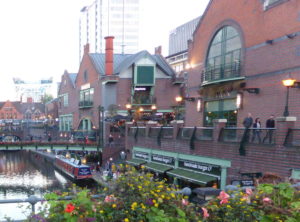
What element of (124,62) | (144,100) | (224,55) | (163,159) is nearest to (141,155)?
(163,159)

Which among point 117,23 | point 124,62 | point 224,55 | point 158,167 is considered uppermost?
point 117,23

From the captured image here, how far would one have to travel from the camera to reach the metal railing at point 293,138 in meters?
12.5

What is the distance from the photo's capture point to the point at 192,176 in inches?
719

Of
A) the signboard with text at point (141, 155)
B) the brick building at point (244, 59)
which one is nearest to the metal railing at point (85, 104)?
the signboard with text at point (141, 155)

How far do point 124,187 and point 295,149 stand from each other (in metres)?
10.8

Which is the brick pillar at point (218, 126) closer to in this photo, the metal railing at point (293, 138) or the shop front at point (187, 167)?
the shop front at point (187, 167)

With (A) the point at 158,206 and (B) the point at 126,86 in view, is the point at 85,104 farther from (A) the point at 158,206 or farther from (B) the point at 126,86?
(A) the point at 158,206

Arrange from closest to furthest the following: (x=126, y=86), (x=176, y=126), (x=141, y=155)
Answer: (x=176, y=126) < (x=141, y=155) < (x=126, y=86)

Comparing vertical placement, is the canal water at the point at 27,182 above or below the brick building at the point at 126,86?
below

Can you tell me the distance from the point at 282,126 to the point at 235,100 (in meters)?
8.75

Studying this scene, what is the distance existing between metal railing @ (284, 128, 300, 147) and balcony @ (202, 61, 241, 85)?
878cm

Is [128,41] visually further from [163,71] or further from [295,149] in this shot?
[295,149]

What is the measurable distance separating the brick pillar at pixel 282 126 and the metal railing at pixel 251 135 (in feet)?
1.21

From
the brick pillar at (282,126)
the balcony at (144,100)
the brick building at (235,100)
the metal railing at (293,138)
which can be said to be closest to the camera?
the metal railing at (293,138)
